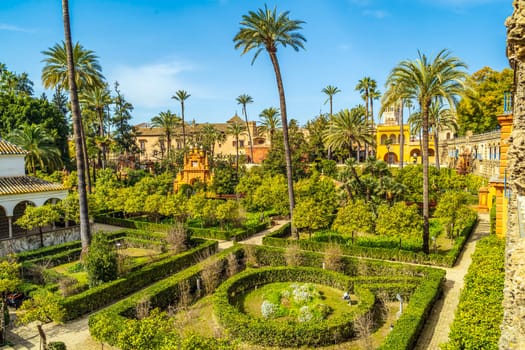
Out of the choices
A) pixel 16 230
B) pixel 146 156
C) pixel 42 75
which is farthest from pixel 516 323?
pixel 146 156

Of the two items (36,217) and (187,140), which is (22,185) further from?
(187,140)

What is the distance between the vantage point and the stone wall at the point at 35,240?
70.5 feet

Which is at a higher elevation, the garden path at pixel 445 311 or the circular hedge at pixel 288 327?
the circular hedge at pixel 288 327

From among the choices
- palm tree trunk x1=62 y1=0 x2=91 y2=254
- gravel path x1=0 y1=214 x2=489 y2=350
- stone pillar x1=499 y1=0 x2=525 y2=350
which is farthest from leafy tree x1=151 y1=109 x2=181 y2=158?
stone pillar x1=499 y1=0 x2=525 y2=350

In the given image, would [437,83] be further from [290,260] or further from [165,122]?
[165,122]

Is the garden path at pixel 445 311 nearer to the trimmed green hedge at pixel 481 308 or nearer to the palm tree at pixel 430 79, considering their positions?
the trimmed green hedge at pixel 481 308

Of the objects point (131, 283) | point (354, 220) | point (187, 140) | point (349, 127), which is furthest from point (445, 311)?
point (187, 140)

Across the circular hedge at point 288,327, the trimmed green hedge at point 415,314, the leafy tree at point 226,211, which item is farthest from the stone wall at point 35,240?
the trimmed green hedge at point 415,314

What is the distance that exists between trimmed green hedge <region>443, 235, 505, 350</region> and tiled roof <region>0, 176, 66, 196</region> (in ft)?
82.5

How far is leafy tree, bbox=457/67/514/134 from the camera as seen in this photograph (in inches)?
1776

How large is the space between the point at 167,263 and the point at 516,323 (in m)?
17.1

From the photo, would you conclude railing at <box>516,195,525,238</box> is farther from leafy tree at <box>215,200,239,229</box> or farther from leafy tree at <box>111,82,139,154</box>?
leafy tree at <box>111,82,139,154</box>

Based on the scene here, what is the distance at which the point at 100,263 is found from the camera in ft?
52.1

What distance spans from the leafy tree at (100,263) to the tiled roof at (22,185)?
1062 cm
